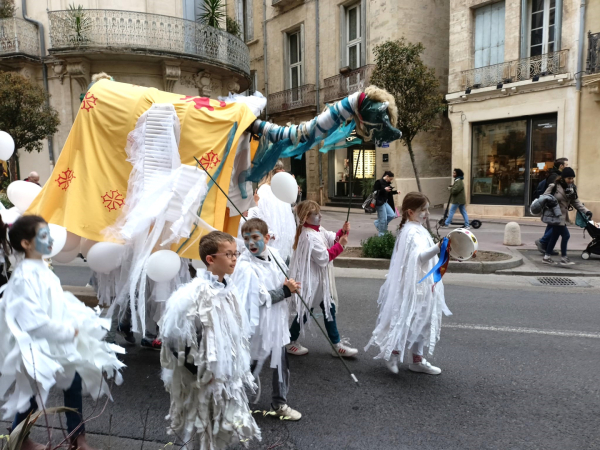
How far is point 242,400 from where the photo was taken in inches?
100

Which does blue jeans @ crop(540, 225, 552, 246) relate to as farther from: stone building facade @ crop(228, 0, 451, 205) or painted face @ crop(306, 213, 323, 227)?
stone building facade @ crop(228, 0, 451, 205)

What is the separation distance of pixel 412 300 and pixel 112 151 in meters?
2.74

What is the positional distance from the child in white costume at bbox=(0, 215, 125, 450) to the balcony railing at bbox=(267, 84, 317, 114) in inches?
775

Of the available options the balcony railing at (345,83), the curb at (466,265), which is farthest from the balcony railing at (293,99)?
the curb at (466,265)

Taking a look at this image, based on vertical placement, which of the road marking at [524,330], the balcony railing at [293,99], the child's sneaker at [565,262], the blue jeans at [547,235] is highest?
the balcony railing at [293,99]

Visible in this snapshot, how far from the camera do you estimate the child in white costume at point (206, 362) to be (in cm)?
240

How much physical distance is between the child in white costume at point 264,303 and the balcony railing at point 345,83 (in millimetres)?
16727

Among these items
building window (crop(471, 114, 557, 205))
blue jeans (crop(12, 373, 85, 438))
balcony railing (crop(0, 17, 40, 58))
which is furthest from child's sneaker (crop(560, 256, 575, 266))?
balcony railing (crop(0, 17, 40, 58))

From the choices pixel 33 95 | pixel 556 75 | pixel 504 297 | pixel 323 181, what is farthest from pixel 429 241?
pixel 323 181

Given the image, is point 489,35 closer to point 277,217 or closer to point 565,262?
point 565,262

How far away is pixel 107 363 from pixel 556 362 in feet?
12.0

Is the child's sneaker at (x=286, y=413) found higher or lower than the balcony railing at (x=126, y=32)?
lower

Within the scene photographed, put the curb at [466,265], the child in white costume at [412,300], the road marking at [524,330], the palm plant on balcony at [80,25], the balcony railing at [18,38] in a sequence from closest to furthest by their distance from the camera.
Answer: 1. the child in white costume at [412,300]
2. the road marking at [524,330]
3. the curb at [466,265]
4. the palm plant on balcony at [80,25]
5. the balcony railing at [18,38]

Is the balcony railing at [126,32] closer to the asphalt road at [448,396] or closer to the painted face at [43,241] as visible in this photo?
the asphalt road at [448,396]
